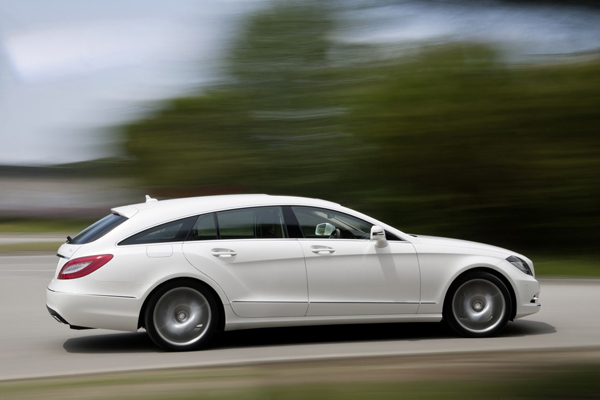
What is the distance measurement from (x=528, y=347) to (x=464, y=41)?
11154 millimetres

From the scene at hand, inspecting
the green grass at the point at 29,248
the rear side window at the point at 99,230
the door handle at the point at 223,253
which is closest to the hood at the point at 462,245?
the door handle at the point at 223,253

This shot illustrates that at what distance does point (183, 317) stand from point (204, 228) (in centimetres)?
85

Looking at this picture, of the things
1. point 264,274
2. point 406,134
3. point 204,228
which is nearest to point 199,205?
point 204,228

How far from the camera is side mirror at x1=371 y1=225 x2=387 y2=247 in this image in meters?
7.55

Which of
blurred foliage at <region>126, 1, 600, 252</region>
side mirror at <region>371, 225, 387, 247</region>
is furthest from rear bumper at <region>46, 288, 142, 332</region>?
blurred foliage at <region>126, 1, 600, 252</region>

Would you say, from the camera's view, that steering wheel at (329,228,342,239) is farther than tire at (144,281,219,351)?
Yes

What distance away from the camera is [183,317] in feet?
24.3

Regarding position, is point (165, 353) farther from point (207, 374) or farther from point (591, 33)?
point (591, 33)

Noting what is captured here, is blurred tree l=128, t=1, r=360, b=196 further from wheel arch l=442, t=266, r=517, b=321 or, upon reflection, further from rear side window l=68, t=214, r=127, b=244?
rear side window l=68, t=214, r=127, b=244

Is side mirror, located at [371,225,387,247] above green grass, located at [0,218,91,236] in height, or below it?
below

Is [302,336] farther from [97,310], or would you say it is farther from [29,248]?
[29,248]

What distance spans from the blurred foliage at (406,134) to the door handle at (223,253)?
11.1m

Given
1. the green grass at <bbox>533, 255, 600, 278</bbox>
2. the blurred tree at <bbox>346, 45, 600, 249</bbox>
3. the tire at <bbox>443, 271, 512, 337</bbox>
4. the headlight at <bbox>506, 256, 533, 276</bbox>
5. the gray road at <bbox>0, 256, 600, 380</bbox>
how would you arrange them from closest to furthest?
the gray road at <bbox>0, 256, 600, 380</bbox> → the tire at <bbox>443, 271, 512, 337</bbox> → the headlight at <bbox>506, 256, 533, 276</bbox> → the green grass at <bbox>533, 255, 600, 278</bbox> → the blurred tree at <bbox>346, 45, 600, 249</bbox>

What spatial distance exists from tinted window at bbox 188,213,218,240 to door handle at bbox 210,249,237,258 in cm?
16
